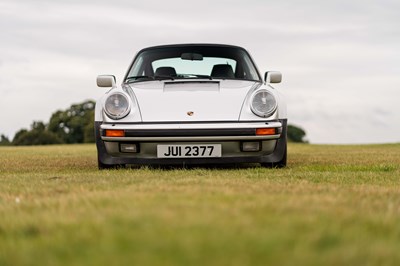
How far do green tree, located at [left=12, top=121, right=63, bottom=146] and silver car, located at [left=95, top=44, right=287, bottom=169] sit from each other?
147 feet

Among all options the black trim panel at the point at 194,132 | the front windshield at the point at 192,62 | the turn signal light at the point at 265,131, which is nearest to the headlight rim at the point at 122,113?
the black trim panel at the point at 194,132

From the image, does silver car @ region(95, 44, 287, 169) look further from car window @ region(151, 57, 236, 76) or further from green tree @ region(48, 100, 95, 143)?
green tree @ region(48, 100, 95, 143)

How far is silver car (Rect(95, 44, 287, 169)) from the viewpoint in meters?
6.73

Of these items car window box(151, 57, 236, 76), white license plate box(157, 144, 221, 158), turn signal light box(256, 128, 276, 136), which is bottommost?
white license plate box(157, 144, 221, 158)

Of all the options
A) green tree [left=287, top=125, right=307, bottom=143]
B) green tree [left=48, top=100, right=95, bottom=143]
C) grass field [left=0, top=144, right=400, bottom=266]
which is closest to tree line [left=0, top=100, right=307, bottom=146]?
green tree [left=48, top=100, right=95, bottom=143]

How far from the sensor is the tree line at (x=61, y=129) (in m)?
51.4

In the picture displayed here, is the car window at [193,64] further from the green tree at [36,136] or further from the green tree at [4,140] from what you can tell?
the green tree at [4,140]

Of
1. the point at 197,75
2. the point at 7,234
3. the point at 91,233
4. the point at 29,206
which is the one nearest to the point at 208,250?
the point at 91,233

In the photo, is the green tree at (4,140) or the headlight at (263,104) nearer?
the headlight at (263,104)

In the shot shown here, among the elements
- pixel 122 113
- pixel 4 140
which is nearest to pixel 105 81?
pixel 122 113

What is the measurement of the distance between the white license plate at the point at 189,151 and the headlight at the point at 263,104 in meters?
0.59

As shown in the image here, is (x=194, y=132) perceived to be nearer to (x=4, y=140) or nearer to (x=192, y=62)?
(x=192, y=62)

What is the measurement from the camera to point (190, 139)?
672cm

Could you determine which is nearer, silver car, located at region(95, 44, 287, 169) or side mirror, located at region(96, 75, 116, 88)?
silver car, located at region(95, 44, 287, 169)
